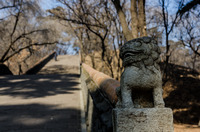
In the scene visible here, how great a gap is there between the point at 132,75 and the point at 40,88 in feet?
25.6

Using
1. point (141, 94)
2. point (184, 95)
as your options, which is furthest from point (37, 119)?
point (184, 95)

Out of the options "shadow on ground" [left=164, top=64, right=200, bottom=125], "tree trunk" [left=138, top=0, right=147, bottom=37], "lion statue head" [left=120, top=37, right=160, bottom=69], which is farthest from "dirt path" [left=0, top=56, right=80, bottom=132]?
"shadow on ground" [left=164, top=64, right=200, bottom=125]

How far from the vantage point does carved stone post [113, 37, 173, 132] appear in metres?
1.59

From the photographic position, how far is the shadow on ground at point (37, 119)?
14.0 ft

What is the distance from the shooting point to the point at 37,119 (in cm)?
482

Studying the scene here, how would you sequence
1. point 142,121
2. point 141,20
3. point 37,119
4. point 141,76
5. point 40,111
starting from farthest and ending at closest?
1. point 141,20
2. point 40,111
3. point 37,119
4. point 141,76
5. point 142,121

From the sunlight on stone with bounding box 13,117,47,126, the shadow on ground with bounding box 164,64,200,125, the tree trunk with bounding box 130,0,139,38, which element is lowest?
the shadow on ground with bounding box 164,64,200,125

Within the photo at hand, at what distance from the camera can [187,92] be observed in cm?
1661

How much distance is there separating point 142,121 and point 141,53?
681 millimetres

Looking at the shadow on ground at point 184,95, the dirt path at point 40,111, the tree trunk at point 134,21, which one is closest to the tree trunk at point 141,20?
the tree trunk at point 134,21

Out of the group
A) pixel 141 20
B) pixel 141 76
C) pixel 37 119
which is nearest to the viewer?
pixel 141 76

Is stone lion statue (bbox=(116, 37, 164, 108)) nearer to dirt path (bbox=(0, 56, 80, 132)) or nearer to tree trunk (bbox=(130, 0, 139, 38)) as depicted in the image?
dirt path (bbox=(0, 56, 80, 132))

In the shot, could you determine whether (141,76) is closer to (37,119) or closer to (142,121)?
(142,121)

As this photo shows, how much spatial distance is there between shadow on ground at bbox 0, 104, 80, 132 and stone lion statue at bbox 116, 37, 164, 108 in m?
2.90
